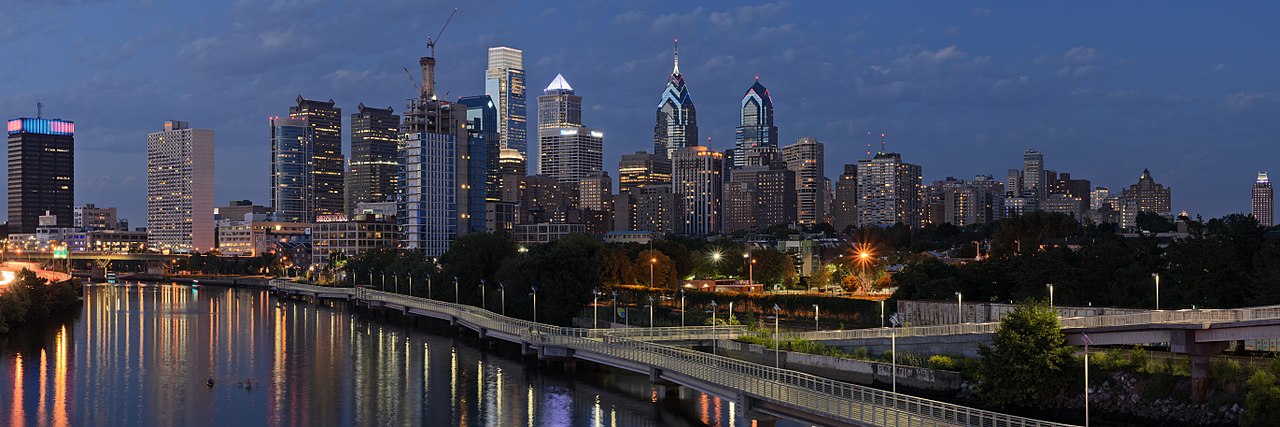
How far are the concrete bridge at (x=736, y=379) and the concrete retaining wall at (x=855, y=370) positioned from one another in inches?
169

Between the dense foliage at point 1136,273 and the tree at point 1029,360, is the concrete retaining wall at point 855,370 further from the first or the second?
the dense foliage at point 1136,273

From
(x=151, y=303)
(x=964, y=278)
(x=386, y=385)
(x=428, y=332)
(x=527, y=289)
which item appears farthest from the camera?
(x=151, y=303)

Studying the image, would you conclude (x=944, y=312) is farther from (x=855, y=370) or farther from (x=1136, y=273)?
(x=855, y=370)

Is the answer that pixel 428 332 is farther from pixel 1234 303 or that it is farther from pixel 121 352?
pixel 1234 303

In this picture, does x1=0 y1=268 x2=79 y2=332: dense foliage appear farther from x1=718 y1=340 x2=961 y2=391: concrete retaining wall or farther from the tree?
the tree

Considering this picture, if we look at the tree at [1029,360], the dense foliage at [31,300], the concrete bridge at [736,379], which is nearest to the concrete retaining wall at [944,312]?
the concrete bridge at [736,379]

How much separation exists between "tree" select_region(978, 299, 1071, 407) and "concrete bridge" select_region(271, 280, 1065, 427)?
5.41m

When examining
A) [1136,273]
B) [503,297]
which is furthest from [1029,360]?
[503,297]

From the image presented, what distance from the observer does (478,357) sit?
90375 millimetres

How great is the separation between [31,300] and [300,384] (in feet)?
218

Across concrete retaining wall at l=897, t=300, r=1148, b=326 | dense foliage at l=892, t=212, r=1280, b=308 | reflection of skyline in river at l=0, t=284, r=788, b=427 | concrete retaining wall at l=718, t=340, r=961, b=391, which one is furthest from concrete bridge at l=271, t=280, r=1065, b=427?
dense foliage at l=892, t=212, r=1280, b=308

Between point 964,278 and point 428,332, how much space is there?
56.1m

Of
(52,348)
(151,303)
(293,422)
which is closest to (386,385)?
(293,422)

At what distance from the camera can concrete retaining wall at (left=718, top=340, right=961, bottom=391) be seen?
63.7 meters
